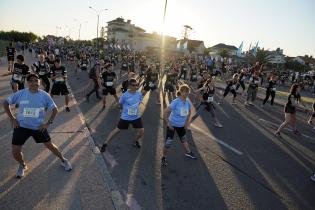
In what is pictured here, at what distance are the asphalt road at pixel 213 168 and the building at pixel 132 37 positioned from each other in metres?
78.7

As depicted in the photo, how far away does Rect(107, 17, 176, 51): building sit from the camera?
93.2 m

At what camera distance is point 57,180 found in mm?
5152

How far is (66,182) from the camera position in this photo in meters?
5.11

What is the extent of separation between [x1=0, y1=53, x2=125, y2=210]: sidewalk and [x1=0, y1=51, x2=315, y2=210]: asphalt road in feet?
1.07

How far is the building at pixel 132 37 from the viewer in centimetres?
9319

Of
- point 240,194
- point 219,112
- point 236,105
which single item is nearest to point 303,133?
point 219,112

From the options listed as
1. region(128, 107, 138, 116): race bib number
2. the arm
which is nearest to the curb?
region(128, 107, 138, 116): race bib number

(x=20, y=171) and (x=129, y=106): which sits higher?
(x=129, y=106)

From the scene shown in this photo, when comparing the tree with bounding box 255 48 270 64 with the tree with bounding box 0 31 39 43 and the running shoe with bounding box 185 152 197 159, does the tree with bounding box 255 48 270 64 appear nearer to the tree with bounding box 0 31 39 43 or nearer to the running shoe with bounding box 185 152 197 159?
the running shoe with bounding box 185 152 197 159

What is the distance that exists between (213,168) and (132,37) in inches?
3528

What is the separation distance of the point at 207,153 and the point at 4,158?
4.49 m

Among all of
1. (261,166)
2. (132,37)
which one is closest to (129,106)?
(261,166)

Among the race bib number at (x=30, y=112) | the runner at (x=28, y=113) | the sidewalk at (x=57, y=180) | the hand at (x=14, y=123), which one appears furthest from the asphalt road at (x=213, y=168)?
the hand at (x=14, y=123)

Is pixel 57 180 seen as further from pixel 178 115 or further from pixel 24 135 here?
pixel 178 115
